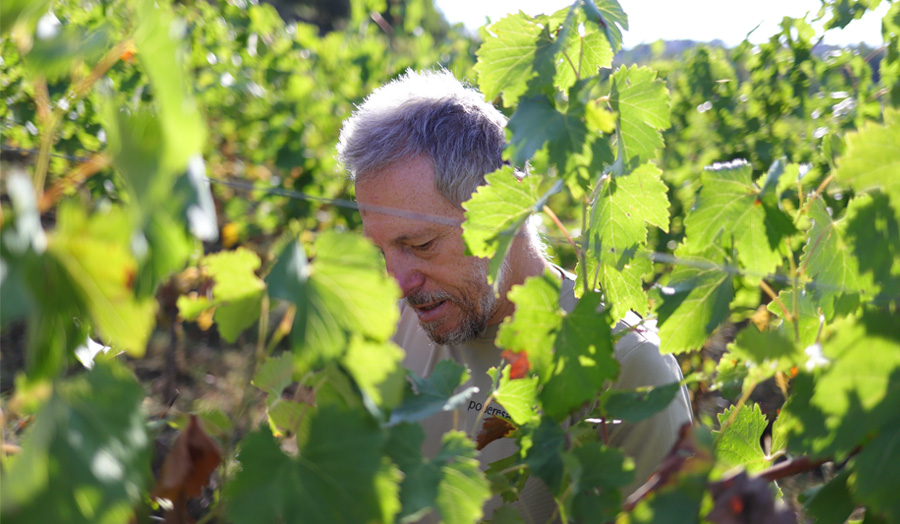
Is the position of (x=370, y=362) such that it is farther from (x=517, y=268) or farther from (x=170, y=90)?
(x=517, y=268)

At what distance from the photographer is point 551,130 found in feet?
3.20

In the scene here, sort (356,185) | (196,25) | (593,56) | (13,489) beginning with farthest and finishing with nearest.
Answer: (196,25)
(356,185)
(593,56)
(13,489)

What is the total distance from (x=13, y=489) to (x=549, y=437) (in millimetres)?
606

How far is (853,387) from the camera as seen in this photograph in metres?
0.71

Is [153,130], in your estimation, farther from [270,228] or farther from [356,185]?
[270,228]

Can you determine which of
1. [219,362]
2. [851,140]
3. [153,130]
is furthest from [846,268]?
[219,362]

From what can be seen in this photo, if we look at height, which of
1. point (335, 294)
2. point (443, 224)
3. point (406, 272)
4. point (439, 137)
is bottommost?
point (406, 272)

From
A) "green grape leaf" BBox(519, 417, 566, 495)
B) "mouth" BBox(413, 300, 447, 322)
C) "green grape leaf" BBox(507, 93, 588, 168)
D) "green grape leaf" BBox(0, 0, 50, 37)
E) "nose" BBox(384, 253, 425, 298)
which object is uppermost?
"green grape leaf" BBox(0, 0, 50, 37)

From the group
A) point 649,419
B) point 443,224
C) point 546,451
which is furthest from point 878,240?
point 443,224

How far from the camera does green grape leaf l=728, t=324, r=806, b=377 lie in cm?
75

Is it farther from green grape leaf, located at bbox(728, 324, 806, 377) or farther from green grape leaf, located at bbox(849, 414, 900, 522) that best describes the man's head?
green grape leaf, located at bbox(849, 414, 900, 522)

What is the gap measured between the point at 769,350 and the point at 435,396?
1.35 feet

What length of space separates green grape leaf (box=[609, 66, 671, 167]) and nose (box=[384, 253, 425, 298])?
0.86 m

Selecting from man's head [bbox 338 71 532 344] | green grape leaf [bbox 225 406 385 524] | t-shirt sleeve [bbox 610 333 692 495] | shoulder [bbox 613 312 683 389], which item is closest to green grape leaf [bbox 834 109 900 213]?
green grape leaf [bbox 225 406 385 524]
